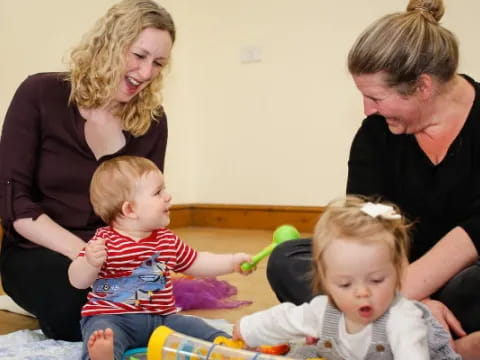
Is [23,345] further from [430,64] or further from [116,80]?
[430,64]

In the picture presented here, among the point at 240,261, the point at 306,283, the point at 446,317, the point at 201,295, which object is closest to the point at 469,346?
the point at 446,317

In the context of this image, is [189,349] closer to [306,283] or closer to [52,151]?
[306,283]

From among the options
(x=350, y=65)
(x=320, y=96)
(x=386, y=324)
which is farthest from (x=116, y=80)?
(x=320, y=96)

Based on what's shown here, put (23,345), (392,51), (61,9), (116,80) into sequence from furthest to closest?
(61,9) < (116,80) < (23,345) < (392,51)

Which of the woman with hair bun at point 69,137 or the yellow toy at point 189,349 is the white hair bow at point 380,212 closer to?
the yellow toy at point 189,349

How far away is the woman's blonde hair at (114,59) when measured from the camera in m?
1.58

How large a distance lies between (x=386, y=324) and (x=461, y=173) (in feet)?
1.46

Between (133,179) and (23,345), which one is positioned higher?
(133,179)

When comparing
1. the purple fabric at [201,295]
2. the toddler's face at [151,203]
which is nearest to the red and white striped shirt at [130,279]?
the toddler's face at [151,203]

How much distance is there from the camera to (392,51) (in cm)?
125

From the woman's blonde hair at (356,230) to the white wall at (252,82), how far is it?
196 cm

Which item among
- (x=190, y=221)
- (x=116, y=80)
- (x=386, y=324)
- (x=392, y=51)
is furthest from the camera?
(x=190, y=221)

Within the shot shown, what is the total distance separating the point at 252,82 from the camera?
136 inches

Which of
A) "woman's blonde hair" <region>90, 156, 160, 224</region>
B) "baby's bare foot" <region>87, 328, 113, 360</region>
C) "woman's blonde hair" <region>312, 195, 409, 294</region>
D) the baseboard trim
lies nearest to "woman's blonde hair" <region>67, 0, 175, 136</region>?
"woman's blonde hair" <region>90, 156, 160, 224</region>
